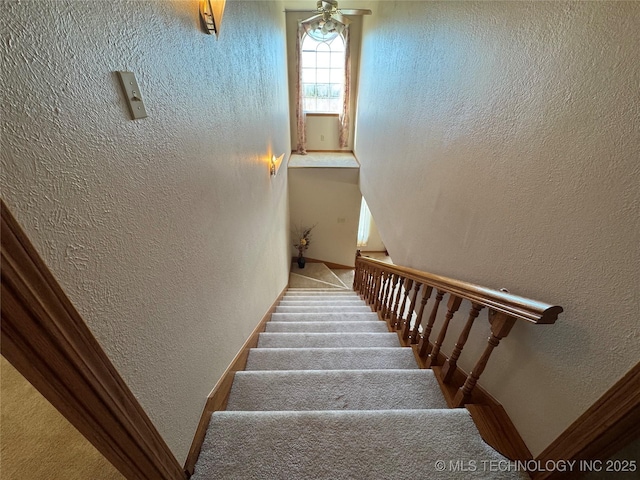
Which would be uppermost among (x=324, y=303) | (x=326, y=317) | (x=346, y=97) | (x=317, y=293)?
(x=346, y=97)

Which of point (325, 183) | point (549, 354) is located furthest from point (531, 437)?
point (325, 183)

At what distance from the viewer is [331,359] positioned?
5.20 ft

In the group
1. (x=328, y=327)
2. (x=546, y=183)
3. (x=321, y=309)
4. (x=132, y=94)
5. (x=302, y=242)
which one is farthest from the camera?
(x=302, y=242)

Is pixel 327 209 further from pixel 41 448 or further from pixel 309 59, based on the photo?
pixel 41 448

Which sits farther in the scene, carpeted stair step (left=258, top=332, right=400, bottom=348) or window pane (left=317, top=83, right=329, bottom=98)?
window pane (left=317, top=83, right=329, bottom=98)

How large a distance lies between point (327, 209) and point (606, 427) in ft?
16.1

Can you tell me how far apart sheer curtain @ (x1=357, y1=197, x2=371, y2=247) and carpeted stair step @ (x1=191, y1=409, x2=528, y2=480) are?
217 inches

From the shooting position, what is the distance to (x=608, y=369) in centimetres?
69

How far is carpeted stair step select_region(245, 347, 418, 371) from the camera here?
5.09ft

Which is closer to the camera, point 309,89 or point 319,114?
point 309,89

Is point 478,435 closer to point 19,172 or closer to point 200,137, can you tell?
point 19,172

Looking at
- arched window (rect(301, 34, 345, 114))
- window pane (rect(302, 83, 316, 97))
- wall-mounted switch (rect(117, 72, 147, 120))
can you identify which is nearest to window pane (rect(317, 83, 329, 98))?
arched window (rect(301, 34, 345, 114))

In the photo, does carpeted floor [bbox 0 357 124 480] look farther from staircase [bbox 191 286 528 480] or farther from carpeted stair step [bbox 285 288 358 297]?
carpeted stair step [bbox 285 288 358 297]

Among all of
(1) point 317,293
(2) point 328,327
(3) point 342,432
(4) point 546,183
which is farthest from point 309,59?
(3) point 342,432
